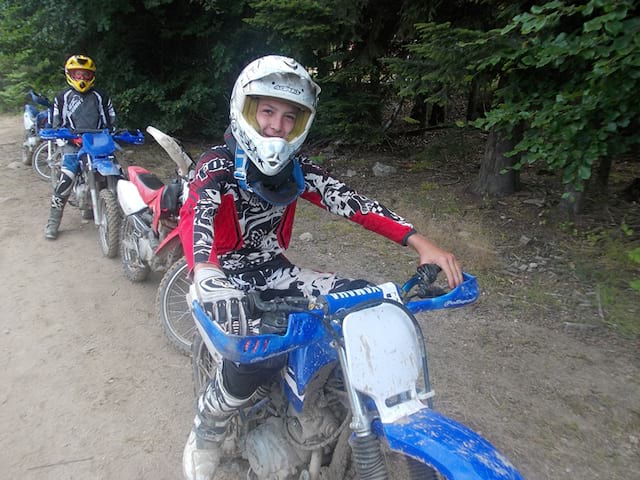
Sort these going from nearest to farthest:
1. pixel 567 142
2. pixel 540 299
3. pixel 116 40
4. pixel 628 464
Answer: pixel 628 464 < pixel 567 142 < pixel 540 299 < pixel 116 40

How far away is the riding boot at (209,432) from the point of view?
2.22m

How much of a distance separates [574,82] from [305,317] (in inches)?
132

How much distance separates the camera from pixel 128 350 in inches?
149

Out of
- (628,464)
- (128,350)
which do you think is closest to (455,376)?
(628,464)

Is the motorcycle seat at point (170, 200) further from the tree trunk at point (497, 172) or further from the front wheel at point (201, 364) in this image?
the tree trunk at point (497, 172)

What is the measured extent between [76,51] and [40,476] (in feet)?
25.5

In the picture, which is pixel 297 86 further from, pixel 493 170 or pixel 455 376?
pixel 493 170

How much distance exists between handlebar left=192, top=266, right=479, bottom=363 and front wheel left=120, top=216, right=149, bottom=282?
309cm

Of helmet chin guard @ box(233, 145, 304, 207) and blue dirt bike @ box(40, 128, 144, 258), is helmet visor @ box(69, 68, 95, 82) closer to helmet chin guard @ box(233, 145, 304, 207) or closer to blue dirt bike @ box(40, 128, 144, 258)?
blue dirt bike @ box(40, 128, 144, 258)

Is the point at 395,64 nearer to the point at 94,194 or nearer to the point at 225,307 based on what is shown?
the point at 94,194

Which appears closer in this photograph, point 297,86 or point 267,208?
point 297,86

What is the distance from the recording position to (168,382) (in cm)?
342

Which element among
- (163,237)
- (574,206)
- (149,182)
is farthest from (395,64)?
(163,237)

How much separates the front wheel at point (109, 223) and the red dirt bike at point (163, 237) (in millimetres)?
374
